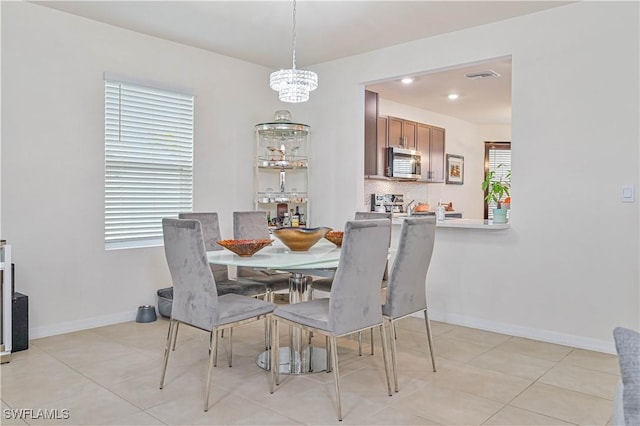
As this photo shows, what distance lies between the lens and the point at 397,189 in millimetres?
7246

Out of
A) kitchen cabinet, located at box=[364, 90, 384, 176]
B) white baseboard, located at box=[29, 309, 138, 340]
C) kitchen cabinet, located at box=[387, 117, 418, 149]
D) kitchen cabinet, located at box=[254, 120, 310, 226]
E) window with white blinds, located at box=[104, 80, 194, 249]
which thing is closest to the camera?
white baseboard, located at box=[29, 309, 138, 340]

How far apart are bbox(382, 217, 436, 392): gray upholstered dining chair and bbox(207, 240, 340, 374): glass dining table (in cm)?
38

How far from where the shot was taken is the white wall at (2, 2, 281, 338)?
11.6 feet

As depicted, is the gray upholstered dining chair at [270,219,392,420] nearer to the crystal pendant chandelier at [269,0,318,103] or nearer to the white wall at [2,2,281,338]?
the crystal pendant chandelier at [269,0,318,103]

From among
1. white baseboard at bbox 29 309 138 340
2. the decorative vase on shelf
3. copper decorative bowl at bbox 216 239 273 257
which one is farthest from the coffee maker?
copper decorative bowl at bbox 216 239 273 257

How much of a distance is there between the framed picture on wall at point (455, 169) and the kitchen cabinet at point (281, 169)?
3465 mm

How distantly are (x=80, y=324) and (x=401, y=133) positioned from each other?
4556 mm

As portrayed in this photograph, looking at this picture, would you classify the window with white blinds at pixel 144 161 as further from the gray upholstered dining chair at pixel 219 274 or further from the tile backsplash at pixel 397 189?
the tile backsplash at pixel 397 189

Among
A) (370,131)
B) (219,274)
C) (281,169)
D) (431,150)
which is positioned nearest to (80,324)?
(219,274)

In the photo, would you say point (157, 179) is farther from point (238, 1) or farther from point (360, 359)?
point (360, 359)

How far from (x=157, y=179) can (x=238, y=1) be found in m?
1.83

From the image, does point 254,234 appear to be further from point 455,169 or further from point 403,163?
point 455,169

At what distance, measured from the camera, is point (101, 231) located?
403cm

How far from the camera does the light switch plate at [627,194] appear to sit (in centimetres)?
331
